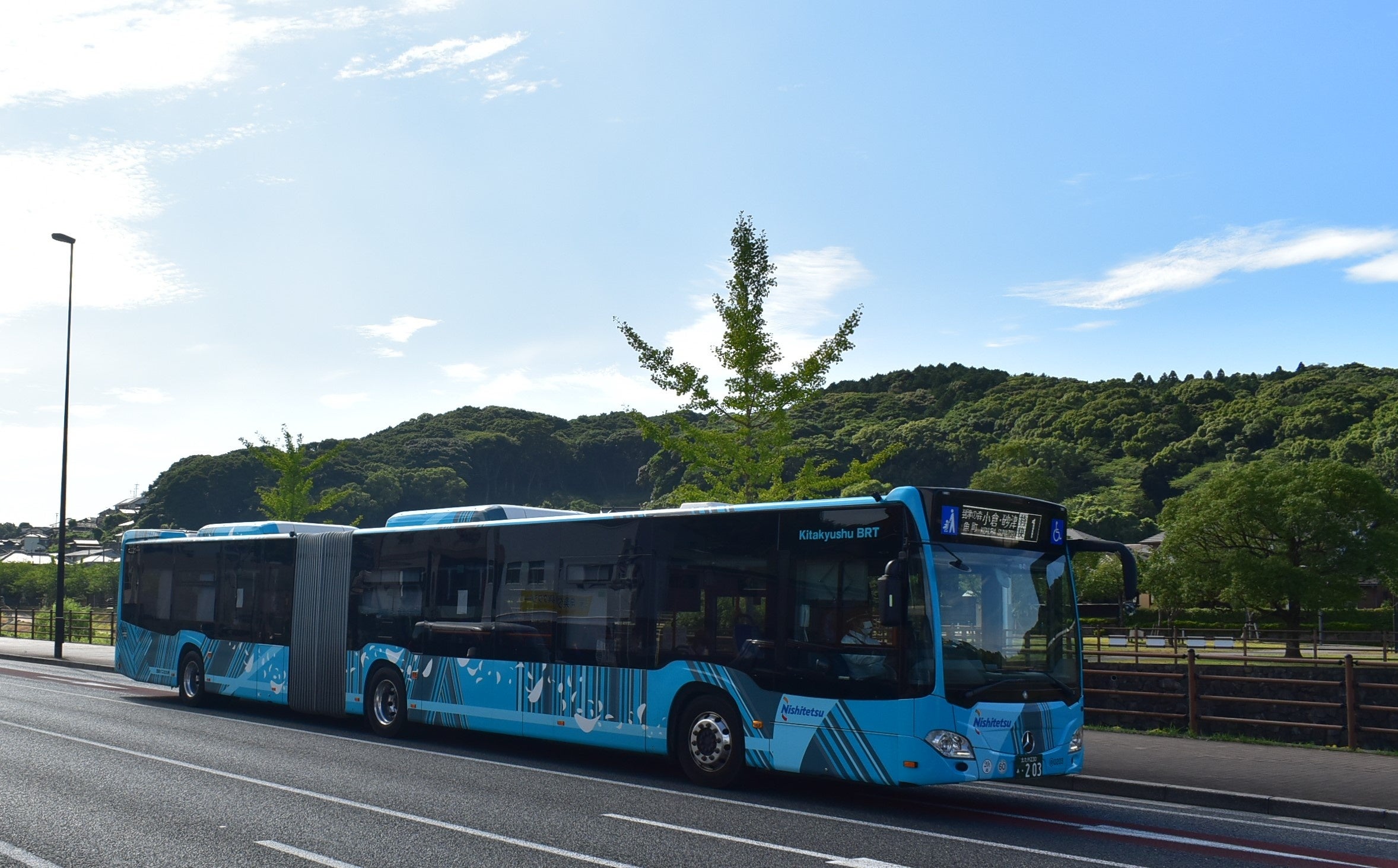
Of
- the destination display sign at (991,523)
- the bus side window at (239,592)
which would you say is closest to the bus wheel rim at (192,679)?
the bus side window at (239,592)

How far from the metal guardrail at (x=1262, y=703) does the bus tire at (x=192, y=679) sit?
1485cm

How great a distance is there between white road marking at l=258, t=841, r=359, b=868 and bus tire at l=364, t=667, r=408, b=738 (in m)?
7.70

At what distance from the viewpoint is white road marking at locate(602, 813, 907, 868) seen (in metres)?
8.13

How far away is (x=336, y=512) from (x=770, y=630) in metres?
87.8

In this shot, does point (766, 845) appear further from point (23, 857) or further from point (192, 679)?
point (192, 679)

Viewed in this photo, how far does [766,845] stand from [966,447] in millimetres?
111472

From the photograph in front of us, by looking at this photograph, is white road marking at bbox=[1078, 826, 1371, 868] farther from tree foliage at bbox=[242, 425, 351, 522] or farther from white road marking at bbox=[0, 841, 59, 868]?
tree foliage at bbox=[242, 425, 351, 522]

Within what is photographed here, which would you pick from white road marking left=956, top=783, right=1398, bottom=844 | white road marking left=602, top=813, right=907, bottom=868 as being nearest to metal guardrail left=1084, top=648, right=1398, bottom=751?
white road marking left=956, top=783, right=1398, bottom=844

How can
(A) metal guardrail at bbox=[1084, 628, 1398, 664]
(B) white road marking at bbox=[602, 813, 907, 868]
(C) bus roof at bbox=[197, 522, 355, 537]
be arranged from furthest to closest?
(A) metal guardrail at bbox=[1084, 628, 1398, 664], (C) bus roof at bbox=[197, 522, 355, 537], (B) white road marking at bbox=[602, 813, 907, 868]

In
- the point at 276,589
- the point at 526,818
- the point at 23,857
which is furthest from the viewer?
the point at 276,589

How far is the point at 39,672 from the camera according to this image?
2861 centimetres

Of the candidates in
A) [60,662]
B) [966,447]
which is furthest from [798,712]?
[966,447]

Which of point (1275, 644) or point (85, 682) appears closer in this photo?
point (85, 682)

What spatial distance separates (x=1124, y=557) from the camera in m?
11.5
